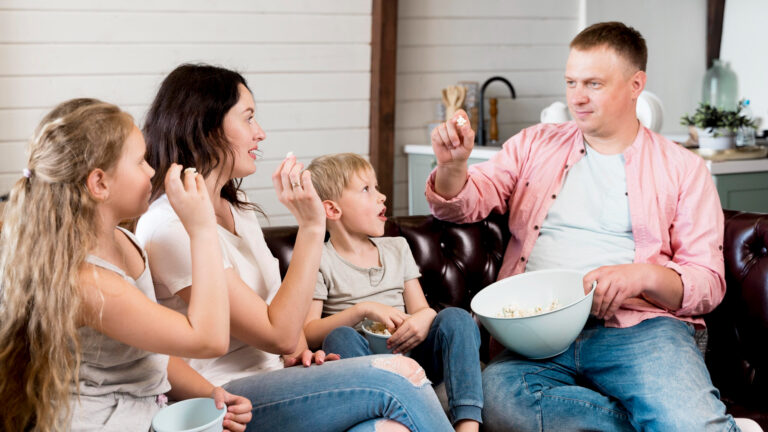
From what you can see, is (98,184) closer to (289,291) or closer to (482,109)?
(289,291)

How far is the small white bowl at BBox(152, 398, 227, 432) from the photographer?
4.50 ft

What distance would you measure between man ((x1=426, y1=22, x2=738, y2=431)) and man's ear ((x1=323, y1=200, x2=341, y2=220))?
13.3 inches

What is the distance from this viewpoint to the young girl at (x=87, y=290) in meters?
1.32

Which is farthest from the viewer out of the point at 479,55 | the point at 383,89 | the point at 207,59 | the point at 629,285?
the point at 479,55

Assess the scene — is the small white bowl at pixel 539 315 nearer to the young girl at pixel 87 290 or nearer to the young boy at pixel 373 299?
the young boy at pixel 373 299

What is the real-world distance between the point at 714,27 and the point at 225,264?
4421mm

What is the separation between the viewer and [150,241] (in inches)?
64.7

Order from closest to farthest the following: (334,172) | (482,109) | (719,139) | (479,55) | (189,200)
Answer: (189,200)
(334,172)
(719,139)
(482,109)
(479,55)

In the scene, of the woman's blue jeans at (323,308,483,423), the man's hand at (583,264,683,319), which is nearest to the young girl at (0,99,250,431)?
the woman's blue jeans at (323,308,483,423)

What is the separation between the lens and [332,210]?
6.93 feet

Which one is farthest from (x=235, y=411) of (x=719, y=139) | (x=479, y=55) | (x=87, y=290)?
(x=479, y=55)

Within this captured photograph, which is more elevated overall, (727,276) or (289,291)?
(289,291)

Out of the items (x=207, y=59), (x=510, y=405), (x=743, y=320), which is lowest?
(x=510, y=405)

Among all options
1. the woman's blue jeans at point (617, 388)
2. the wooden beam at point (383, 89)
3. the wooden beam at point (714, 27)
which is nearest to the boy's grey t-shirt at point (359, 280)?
the woman's blue jeans at point (617, 388)
